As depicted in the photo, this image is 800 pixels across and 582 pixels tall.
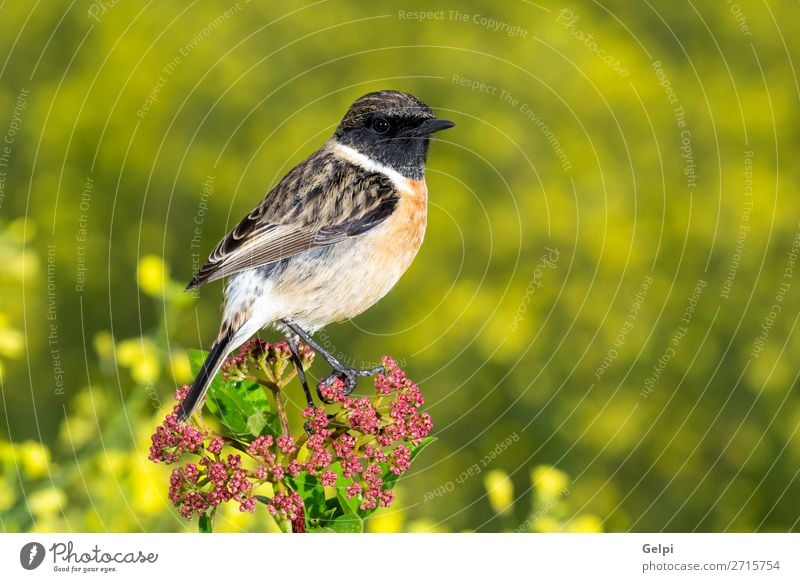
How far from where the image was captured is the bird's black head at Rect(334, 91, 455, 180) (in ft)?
13.1

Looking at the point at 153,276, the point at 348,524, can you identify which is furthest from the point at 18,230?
the point at 348,524

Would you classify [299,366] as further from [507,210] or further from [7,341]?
[507,210]

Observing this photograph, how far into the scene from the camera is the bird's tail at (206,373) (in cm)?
274

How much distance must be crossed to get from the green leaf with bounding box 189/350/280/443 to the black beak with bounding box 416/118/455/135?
1.49m

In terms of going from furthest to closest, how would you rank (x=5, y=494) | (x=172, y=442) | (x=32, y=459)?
1. (x=32, y=459)
2. (x=5, y=494)
3. (x=172, y=442)

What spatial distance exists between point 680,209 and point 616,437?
6.32 ft

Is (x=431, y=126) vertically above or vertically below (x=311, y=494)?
above

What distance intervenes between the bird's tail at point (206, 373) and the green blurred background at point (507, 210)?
3.46 meters

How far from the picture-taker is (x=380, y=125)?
411cm

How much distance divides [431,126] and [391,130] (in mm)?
223

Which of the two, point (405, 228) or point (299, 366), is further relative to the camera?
point (405, 228)

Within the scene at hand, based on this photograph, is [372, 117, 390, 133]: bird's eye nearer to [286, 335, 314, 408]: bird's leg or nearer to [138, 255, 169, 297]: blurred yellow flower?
[138, 255, 169, 297]: blurred yellow flower

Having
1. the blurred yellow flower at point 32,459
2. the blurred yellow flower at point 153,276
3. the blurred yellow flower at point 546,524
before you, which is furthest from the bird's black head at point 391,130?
the blurred yellow flower at point 32,459
